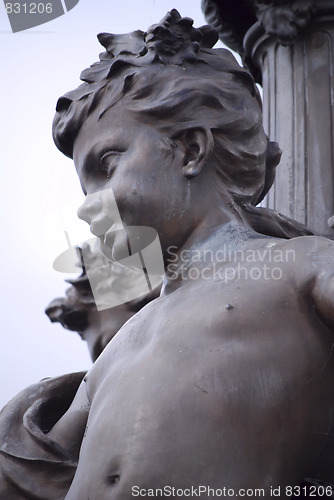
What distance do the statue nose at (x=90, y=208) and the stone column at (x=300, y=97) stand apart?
1267 millimetres

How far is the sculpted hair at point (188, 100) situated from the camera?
13.6 ft

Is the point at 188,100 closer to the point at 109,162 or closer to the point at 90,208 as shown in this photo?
the point at 109,162

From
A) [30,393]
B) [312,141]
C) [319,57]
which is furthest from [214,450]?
[319,57]

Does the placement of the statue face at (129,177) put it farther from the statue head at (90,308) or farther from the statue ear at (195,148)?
the statue head at (90,308)

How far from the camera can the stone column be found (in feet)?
17.0

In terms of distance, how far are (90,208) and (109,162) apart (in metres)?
0.17

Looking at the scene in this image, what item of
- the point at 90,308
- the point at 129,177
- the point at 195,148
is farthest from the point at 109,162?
the point at 90,308

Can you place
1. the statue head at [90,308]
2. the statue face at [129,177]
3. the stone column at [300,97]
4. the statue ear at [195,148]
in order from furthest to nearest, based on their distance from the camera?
the stone column at [300,97]
the statue head at [90,308]
the statue ear at [195,148]
the statue face at [129,177]

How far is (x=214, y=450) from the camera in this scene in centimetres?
346

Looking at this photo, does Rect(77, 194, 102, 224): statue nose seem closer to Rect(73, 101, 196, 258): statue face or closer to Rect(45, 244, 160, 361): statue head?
Rect(73, 101, 196, 258): statue face

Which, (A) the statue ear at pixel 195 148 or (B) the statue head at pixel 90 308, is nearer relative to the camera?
(A) the statue ear at pixel 195 148

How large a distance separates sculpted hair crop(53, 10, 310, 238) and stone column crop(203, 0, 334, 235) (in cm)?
83

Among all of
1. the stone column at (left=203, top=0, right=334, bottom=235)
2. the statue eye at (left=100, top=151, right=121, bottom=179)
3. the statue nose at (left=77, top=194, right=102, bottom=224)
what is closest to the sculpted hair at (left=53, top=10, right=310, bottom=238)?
the statue eye at (left=100, top=151, right=121, bottom=179)

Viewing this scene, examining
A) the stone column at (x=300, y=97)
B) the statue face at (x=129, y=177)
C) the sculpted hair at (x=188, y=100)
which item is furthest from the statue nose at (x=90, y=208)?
the stone column at (x=300, y=97)
